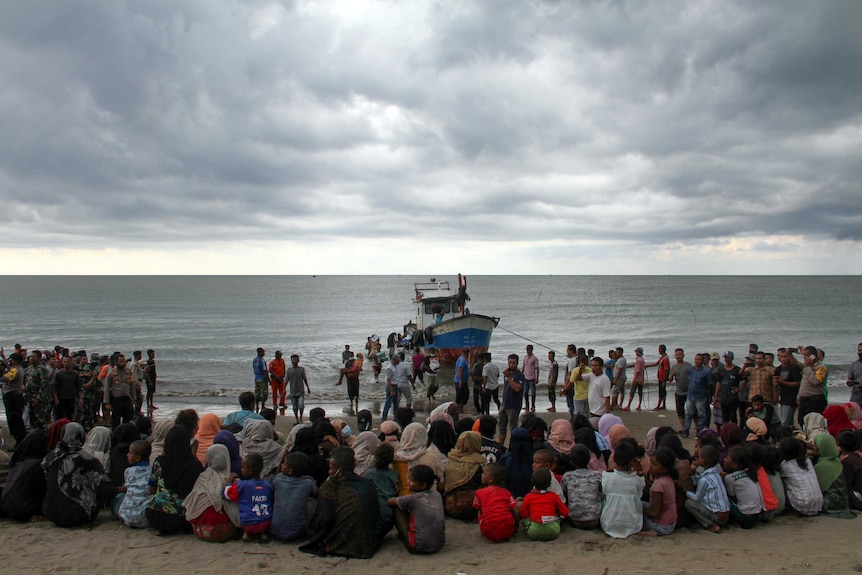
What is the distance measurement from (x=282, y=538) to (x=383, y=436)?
1862 mm

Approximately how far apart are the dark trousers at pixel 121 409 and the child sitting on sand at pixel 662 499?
31.7 ft

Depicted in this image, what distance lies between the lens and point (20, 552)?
559cm

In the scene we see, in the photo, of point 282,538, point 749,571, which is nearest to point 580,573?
point 749,571

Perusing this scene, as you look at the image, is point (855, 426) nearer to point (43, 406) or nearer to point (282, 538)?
point (282, 538)

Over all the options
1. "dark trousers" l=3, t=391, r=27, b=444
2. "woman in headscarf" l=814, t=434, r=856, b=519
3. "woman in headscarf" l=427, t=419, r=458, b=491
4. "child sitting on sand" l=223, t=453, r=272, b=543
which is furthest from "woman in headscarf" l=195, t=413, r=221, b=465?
"woman in headscarf" l=814, t=434, r=856, b=519

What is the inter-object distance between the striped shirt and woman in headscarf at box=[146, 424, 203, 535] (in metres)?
5.12

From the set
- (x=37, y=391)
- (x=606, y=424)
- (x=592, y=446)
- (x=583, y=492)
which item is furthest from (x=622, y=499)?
(x=37, y=391)

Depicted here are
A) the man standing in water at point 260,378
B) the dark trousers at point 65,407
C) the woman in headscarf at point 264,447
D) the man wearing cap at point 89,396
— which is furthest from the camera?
the man standing in water at point 260,378

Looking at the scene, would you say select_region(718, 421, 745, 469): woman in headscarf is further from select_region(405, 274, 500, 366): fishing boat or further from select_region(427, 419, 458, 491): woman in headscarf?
select_region(405, 274, 500, 366): fishing boat

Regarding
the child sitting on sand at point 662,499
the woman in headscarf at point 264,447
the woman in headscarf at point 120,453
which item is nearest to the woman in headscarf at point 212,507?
the woman in headscarf at point 264,447

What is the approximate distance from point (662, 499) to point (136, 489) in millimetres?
5410

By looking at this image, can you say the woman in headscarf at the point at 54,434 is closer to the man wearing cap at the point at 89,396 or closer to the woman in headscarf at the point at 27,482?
the woman in headscarf at the point at 27,482

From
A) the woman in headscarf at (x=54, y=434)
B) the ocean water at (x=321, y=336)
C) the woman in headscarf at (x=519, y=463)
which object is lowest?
the ocean water at (x=321, y=336)

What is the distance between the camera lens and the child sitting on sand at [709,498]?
602cm
